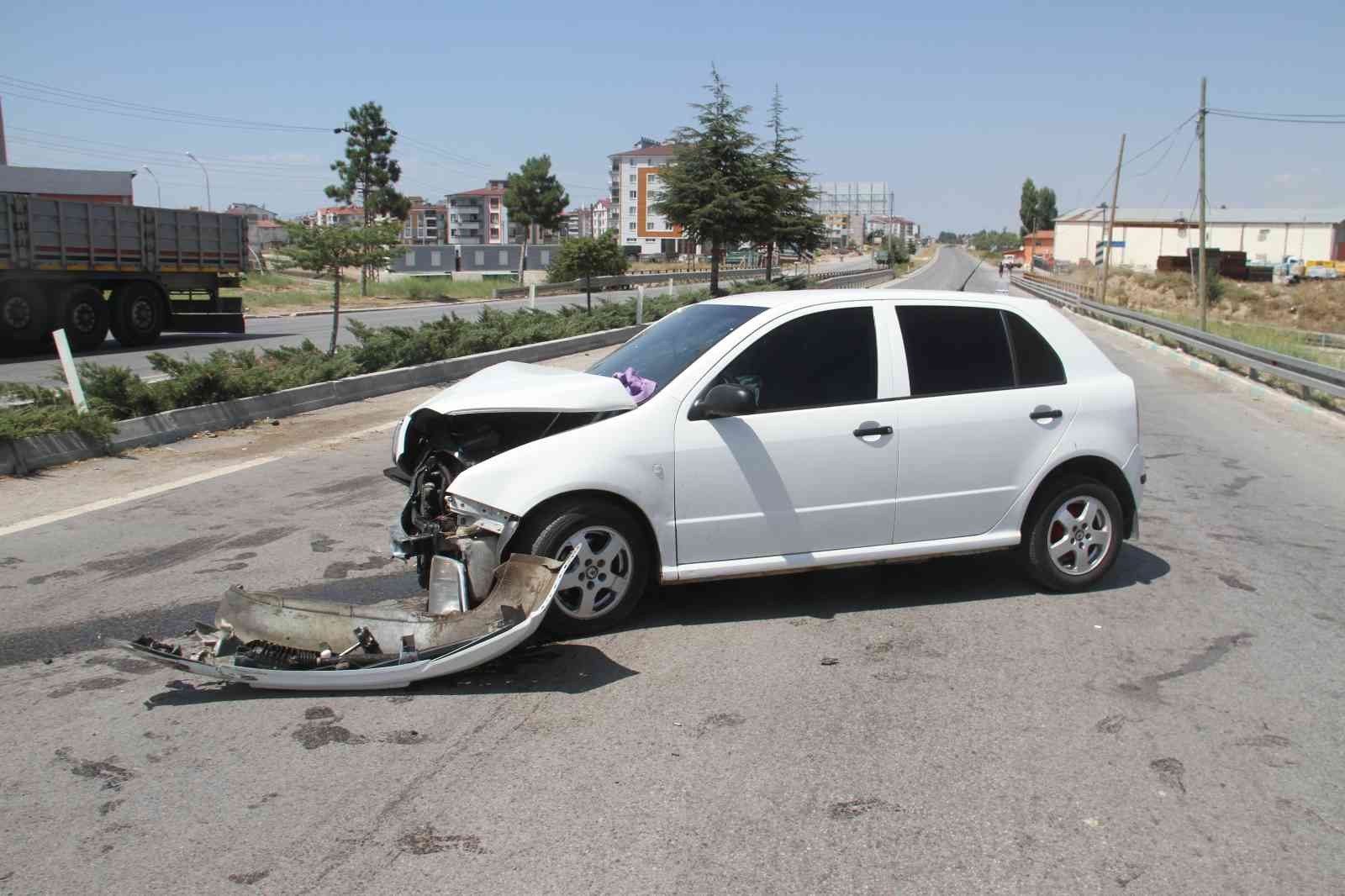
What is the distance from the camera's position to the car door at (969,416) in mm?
6102

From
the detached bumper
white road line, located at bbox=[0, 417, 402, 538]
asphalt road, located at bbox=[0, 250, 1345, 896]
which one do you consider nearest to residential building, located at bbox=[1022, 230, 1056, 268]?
white road line, located at bbox=[0, 417, 402, 538]

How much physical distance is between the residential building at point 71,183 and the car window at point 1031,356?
24.7 m

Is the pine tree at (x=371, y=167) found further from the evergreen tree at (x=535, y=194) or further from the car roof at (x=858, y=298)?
the car roof at (x=858, y=298)

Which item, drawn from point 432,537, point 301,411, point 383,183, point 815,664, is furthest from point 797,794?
point 383,183

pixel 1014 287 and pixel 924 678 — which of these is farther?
pixel 1014 287

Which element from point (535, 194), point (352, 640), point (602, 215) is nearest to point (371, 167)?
point (535, 194)

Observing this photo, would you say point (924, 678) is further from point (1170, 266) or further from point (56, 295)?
point (1170, 266)

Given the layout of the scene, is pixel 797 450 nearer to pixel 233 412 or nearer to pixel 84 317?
pixel 233 412

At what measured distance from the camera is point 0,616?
5.98 meters

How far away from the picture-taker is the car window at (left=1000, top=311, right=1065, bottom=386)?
6.46 metres

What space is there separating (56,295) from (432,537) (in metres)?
18.4

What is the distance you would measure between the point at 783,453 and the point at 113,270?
19458 mm

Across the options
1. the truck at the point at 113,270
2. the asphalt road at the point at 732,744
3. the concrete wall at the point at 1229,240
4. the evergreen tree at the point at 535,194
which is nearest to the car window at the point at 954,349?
the asphalt road at the point at 732,744

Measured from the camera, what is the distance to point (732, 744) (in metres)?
4.50
